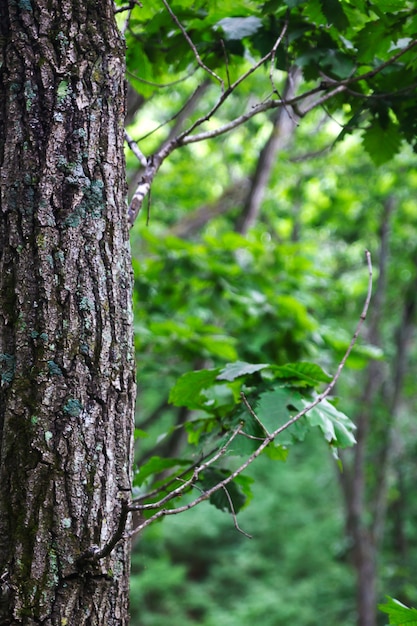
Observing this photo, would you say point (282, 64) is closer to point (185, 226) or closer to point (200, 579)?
point (185, 226)

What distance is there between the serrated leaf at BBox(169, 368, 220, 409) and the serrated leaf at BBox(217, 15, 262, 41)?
3.34 feet

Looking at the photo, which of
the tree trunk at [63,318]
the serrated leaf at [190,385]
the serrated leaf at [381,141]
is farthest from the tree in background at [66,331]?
the serrated leaf at [381,141]

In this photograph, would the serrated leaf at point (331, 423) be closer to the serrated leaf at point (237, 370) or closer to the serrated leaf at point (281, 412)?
the serrated leaf at point (281, 412)

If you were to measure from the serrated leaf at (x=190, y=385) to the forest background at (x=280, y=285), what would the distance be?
6cm

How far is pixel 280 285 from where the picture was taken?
4.89 m

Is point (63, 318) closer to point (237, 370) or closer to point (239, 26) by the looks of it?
point (237, 370)

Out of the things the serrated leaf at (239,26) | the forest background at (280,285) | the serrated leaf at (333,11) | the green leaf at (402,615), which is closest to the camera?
the green leaf at (402,615)

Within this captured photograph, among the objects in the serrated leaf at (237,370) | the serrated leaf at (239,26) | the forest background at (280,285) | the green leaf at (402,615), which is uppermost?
the forest background at (280,285)

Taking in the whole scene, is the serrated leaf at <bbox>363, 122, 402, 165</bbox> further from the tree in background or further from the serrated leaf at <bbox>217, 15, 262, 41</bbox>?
the tree in background

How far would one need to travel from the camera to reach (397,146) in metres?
2.14

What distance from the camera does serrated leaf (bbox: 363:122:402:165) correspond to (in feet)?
6.93

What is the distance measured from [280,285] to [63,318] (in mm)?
3681

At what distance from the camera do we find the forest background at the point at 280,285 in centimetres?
210

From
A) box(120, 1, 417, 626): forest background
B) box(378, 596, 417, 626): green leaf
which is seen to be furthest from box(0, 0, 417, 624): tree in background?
box(378, 596, 417, 626): green leaf
